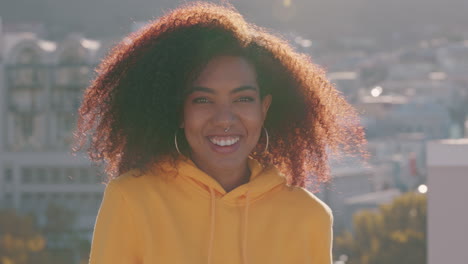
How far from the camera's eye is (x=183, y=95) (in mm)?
2986

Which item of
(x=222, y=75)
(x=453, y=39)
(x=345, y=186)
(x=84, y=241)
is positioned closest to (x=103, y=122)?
(x=222, y=75)

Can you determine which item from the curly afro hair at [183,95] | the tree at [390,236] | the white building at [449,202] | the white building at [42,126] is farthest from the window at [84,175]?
the curly afro hair at [183,95]

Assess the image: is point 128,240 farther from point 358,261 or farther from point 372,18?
point 372,18

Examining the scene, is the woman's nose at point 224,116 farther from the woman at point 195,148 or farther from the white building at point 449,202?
the white building at point 449,202

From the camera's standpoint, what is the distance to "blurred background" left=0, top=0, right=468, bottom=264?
572 centimetres

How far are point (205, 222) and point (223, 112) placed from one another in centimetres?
24

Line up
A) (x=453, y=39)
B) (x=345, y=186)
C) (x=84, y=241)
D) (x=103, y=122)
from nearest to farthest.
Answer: (x=103, y=122), (x=84, y=241), (x=345, y=186), (x=453, y=39)

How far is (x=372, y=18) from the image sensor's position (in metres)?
150

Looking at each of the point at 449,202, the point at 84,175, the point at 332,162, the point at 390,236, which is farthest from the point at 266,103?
the point at 84,175

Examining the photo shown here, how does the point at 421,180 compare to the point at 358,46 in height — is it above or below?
below

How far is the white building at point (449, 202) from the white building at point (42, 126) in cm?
5412

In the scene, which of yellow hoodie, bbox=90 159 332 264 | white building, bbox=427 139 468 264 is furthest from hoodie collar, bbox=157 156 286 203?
white building, bbox=427 139 468 264

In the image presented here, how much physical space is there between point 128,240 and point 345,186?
59.5m

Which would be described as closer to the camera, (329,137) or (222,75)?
(222,75)
